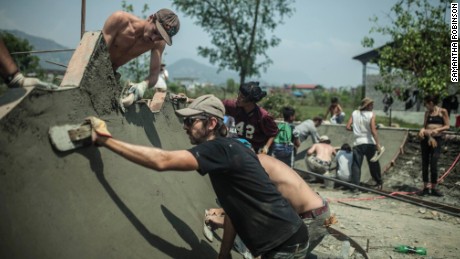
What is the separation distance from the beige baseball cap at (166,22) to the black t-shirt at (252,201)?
1.67m

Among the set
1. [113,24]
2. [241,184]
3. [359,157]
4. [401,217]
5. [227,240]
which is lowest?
[401,217]

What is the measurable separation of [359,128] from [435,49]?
4880 mm

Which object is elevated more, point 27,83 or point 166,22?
point 166,22

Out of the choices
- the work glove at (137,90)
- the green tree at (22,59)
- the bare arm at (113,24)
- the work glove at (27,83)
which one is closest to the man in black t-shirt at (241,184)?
the work glove at (27,83)

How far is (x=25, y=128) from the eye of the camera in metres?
2.17

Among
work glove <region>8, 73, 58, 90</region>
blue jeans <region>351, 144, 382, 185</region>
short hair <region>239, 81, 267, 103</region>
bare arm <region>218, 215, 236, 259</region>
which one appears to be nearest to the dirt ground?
blue jeans <region>351, 144, 382, 185</region>

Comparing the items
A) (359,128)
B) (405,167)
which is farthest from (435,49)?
(359,128)

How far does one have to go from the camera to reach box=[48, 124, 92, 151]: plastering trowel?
231 cm

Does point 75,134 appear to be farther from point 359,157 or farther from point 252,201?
point 359,157

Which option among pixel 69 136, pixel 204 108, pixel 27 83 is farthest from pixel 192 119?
pixel 27 83

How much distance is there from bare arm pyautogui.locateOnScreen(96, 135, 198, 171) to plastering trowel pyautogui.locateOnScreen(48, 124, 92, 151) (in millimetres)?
252

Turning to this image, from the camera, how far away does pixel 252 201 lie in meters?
2.37

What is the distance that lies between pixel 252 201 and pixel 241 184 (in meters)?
0.14

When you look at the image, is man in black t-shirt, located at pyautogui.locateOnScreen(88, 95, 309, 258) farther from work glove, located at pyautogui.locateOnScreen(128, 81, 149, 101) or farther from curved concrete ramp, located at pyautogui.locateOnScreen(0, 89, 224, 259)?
work glove, located at pyautogui.locateOnScreen(128, 81, 149, 101)
